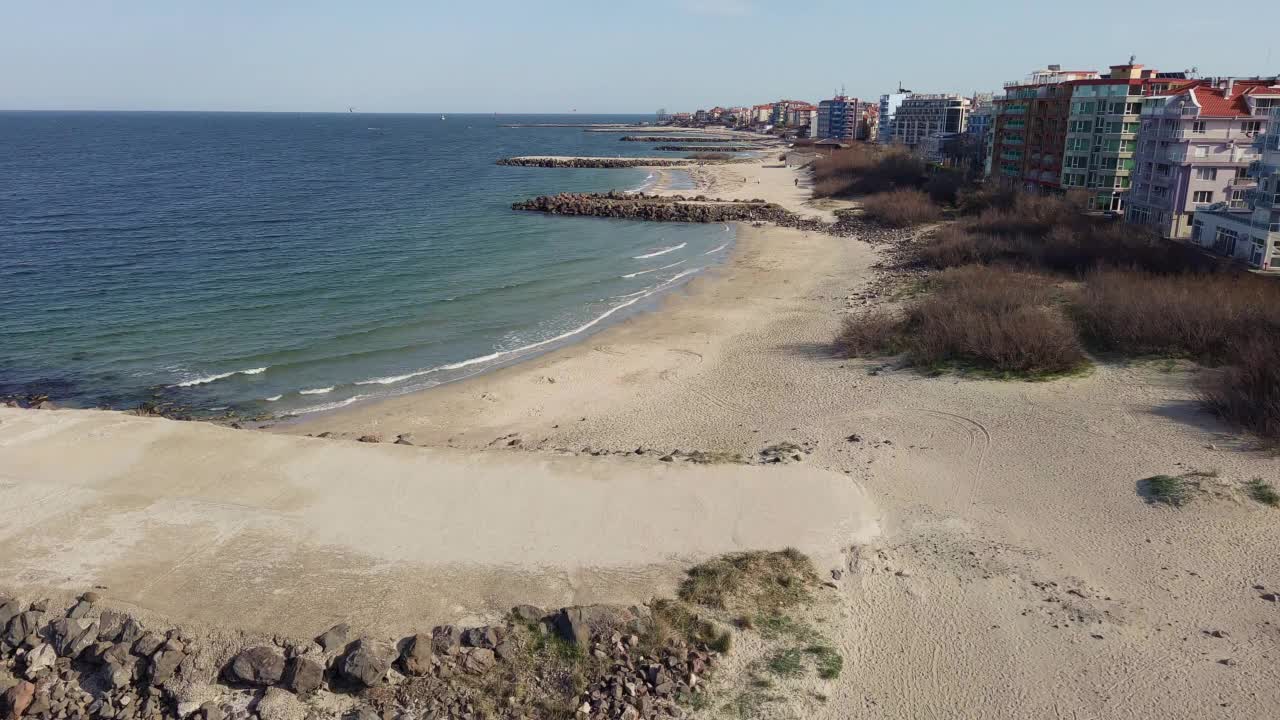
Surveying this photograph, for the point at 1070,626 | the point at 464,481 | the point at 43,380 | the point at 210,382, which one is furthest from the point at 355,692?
the point at 43,380

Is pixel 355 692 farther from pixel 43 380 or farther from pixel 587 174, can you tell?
pixel 587 174

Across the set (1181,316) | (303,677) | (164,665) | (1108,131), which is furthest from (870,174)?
(164,665)

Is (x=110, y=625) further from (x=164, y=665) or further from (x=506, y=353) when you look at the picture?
(x=506, y=353)

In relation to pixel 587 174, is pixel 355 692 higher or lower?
lower

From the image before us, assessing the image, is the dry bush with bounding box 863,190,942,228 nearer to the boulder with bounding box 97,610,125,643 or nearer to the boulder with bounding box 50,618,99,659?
the boulder with bounding box 97,610,125,643

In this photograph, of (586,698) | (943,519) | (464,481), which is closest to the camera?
(586,698)
